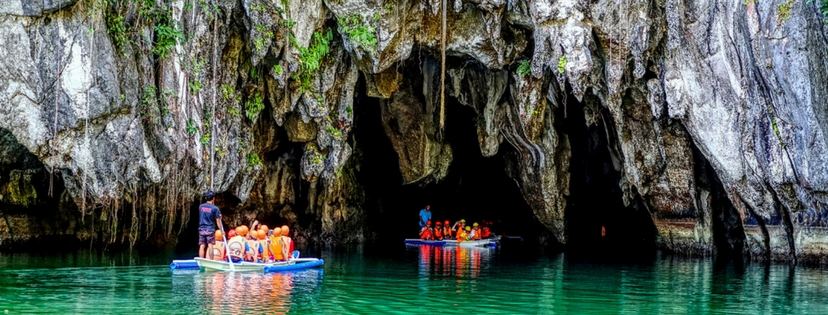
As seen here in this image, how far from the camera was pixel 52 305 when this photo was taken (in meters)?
11.1

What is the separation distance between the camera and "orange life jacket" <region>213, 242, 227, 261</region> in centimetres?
1616

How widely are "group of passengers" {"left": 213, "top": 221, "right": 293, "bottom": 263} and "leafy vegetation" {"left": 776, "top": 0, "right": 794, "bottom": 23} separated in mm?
10514

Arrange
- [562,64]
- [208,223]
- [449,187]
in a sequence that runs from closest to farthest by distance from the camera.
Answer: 1. [208,223]
2. [562,64]
3. [449,187]

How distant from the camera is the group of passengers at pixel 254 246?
16203 millimetres

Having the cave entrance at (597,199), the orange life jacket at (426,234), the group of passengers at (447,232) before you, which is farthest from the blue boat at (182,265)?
the orange life jacket at (426,234)

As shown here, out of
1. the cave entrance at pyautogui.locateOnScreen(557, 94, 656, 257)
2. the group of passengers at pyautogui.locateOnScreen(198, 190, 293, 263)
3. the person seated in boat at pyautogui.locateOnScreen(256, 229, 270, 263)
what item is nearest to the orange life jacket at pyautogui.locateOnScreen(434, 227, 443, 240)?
the cave entrance at pyautogui.locateOnScreen(557, 94, 656, 257)

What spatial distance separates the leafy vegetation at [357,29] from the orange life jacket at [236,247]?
5.31m

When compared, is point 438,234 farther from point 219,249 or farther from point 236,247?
point 219,249

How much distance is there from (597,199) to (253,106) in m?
15.6

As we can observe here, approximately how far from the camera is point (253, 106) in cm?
2103

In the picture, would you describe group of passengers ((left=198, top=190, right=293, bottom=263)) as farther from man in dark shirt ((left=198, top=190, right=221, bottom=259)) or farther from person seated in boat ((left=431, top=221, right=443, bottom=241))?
person seated in boat ((left=431, top=221, right=443, bottom=241))

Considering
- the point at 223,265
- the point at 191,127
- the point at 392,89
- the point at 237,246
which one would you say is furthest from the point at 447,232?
the point at 223,265

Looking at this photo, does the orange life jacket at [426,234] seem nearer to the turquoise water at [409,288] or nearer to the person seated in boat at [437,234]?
the person seated in boat at [437,234]

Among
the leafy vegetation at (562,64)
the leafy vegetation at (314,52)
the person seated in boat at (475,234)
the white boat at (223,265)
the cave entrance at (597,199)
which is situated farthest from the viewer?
the person seated in boat at (475,234)
